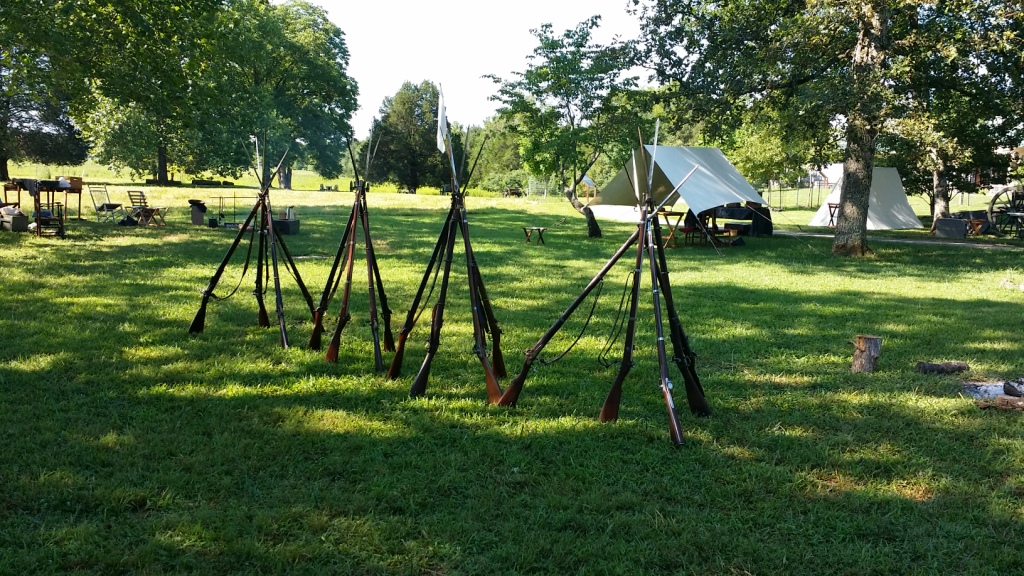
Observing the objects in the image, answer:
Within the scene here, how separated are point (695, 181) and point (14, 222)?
1618 cm

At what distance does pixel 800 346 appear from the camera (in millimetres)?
7137

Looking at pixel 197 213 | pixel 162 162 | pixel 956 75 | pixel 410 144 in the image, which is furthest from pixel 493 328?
pixel 162 162

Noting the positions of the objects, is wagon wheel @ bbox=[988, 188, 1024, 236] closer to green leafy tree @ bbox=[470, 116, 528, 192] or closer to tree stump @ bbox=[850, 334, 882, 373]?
tree stump @ bbox=[850, 334, 882, 373]

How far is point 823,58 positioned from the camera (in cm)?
1535

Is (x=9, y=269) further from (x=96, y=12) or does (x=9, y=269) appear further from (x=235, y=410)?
(x=235, y=410)

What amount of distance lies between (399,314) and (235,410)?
3.73m

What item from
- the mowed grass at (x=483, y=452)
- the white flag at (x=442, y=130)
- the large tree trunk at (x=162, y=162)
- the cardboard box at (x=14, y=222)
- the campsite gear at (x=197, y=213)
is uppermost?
the large tree trunk at (x=162, y=162)

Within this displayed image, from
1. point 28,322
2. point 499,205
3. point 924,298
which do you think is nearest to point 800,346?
point 924,298

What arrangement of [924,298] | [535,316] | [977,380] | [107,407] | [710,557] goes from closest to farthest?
[710,557], [107,407], [977,380], [535,316], [924,298]

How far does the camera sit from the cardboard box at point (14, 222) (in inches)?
609

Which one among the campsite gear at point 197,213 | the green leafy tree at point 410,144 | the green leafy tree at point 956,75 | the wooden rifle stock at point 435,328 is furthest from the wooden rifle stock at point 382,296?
the green leafy tree at point 410,144

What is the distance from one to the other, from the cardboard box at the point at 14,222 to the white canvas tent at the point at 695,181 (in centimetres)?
1378

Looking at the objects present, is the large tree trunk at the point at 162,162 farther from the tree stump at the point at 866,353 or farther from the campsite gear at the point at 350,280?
the tree stump at the point at 866,353

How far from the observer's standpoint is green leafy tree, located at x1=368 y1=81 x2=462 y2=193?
4875 cm
